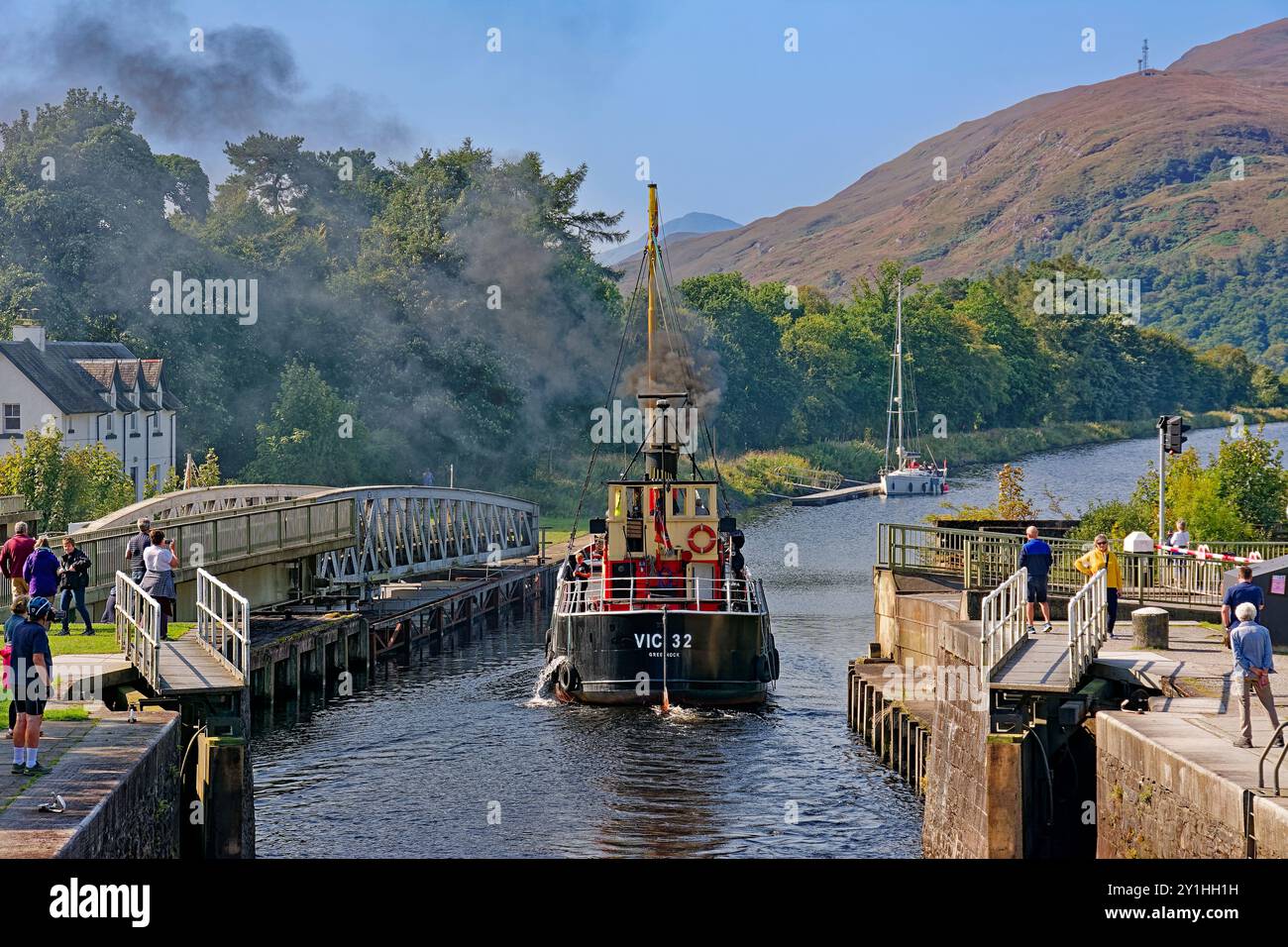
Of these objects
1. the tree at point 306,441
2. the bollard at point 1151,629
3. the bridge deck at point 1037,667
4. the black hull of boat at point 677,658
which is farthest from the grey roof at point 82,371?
the bollard at point 1151,629

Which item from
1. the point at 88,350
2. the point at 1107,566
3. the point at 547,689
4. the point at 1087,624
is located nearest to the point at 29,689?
the point at 1087,624

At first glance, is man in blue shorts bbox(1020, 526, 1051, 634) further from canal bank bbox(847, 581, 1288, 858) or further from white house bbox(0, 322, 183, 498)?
white house bbox(0, 322, 183, 498)

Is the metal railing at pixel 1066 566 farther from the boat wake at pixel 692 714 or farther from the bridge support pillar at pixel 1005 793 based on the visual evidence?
the bridge support pillar at pixel 1005 793

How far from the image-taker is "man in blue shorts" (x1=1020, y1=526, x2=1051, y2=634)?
1168 inches

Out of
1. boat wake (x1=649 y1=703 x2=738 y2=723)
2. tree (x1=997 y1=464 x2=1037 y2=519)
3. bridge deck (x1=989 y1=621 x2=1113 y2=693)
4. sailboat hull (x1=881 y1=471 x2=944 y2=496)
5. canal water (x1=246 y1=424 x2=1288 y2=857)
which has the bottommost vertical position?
canal water (x1=246 y1=424 x2=1288 y2=857)

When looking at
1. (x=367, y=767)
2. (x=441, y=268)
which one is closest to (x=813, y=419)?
(x=441, y=268)

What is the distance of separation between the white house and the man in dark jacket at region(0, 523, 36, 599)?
123 ft

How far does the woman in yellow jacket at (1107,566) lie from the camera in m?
28.4

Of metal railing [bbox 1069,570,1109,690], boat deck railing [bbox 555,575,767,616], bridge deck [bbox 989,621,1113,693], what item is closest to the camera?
bridge deck [bbox 989,621,1113,693]

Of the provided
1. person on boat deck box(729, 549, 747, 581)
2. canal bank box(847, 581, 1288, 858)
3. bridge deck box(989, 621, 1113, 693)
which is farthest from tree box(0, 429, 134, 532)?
bridge deck box(989, 621, 1113, 693)

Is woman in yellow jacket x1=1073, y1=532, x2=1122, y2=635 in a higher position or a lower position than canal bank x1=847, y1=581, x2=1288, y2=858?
higher

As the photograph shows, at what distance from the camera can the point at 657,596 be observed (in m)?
42.6

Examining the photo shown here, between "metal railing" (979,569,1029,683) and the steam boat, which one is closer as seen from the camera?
"metal railing" (979,569,1029,683)

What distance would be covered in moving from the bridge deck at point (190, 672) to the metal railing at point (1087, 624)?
11.5m
